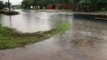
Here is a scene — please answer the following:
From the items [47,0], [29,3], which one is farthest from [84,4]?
[29,3]

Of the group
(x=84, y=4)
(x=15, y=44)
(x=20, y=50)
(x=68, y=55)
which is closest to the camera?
(x=68, y=55)

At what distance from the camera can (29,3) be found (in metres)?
102

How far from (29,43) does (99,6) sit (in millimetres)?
49275

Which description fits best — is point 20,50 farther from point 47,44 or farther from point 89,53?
point 89,53

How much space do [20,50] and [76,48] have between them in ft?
7.19

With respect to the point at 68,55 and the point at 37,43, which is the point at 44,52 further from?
the point at 37,43

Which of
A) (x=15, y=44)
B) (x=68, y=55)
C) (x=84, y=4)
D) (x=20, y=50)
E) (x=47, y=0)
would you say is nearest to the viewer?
(x=68, y=55)

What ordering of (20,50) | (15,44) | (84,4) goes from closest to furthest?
(20,50)
(15,44)
(84,4)

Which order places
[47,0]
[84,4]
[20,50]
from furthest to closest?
1. [47,0]
2. [84,4]
3. [20,50]

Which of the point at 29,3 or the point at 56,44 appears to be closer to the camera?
the point at 56,44

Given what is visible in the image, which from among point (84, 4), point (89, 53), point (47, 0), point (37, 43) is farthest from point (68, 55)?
point (47, 0)

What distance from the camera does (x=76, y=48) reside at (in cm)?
899

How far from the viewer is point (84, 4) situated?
5475cm

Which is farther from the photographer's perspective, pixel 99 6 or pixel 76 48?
pixel 99 6
